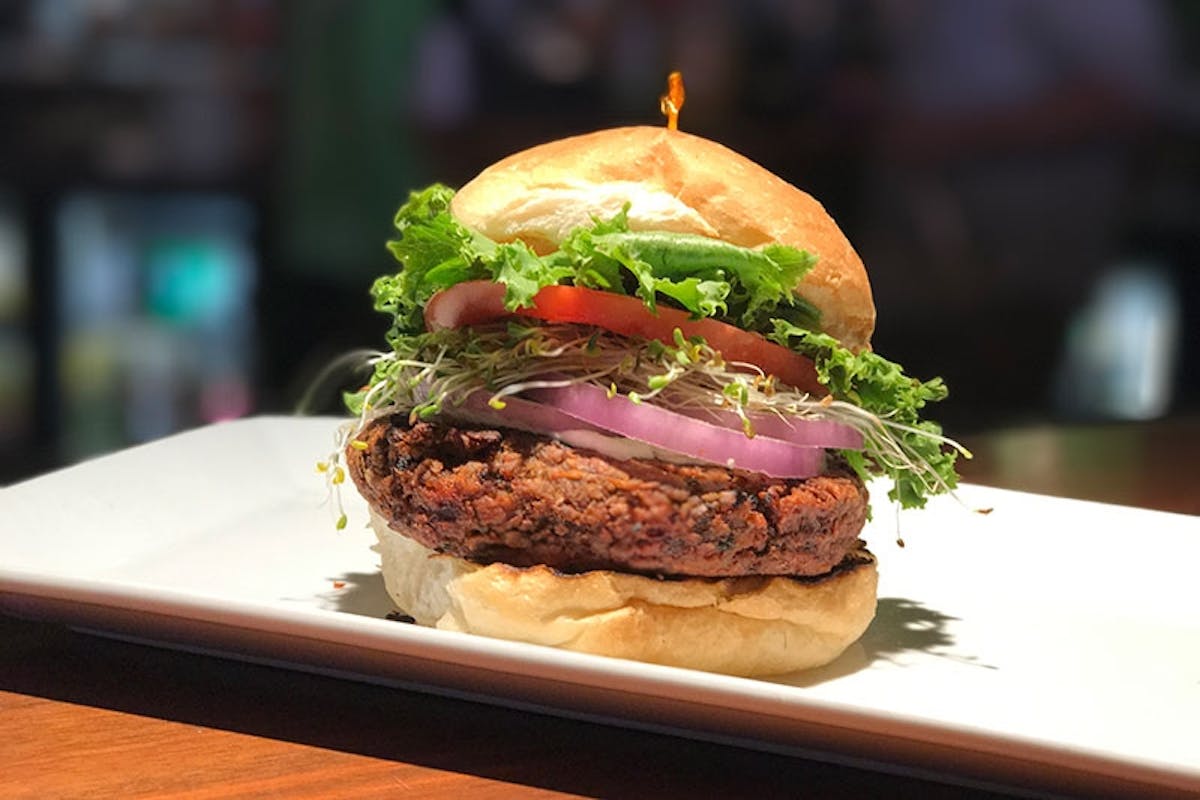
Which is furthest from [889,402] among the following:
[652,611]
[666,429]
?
[652,611]

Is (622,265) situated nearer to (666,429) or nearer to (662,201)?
(662,201)

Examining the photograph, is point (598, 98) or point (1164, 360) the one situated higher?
point (598, 98)

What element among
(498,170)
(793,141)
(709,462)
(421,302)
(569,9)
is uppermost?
(569,9)

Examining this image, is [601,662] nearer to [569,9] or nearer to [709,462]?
[709,462]

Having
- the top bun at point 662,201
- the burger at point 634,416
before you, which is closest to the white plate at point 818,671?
the burger at point 634,416

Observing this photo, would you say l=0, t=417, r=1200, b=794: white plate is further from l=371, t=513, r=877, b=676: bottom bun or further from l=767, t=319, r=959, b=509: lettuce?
l=767, t=319, r=959, b=509: lettuce

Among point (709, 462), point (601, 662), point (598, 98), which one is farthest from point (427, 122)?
point (601, 662)
